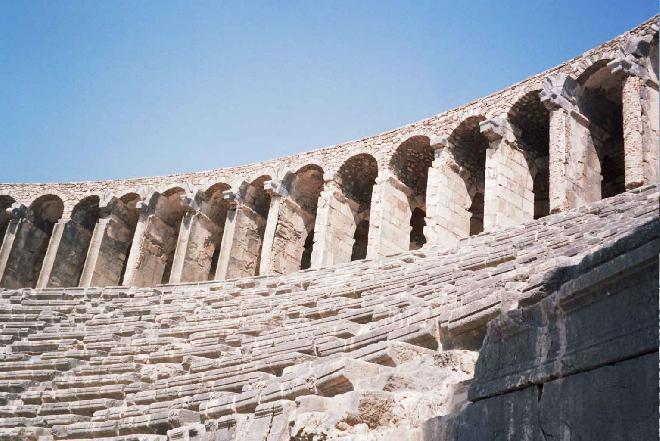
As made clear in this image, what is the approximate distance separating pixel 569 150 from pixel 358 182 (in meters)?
8.45

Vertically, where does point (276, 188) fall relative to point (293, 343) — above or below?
above

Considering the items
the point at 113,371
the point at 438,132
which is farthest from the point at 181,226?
the point at 113,371

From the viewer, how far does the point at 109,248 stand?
26.9 metres

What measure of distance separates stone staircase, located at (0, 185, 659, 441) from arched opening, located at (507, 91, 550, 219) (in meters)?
6.74

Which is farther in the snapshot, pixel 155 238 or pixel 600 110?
pixel 155 238

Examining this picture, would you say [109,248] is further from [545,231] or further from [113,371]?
[545,231]

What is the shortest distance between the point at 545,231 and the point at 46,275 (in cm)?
1968

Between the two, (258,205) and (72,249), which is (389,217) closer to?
(258,205)

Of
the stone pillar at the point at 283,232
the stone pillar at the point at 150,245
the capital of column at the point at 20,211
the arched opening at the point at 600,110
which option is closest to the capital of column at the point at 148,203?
the stone pillar at the point at 150,245

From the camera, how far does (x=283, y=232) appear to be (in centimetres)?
2391

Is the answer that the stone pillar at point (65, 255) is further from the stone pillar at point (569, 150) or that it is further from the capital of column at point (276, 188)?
the stone pillar at point (569, 150)

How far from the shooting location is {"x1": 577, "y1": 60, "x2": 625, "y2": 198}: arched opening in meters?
17.7

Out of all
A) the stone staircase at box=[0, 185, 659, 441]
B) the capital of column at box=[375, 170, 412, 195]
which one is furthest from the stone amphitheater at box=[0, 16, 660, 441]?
the capital of column at box=[375, 170, 412, 195]

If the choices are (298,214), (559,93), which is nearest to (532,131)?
(559,93)
